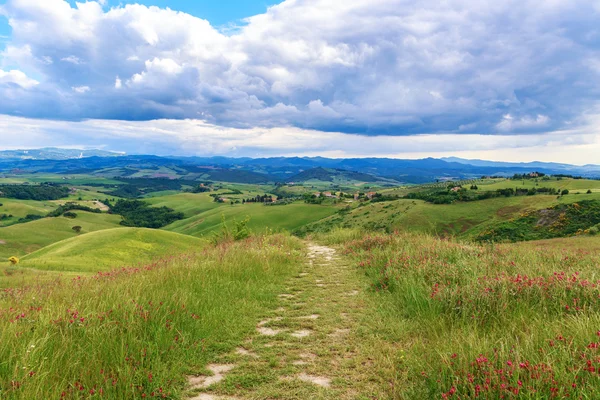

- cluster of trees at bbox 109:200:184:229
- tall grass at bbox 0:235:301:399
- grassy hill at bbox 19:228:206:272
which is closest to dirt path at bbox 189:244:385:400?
tall grass at bbox 0:235:301:399

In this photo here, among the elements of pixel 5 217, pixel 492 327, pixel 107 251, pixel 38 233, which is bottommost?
pixel 5 217

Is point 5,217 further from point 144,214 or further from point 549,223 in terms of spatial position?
point 549,223

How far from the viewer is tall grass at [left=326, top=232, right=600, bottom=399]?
3.38 meters

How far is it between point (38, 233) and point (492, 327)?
116m

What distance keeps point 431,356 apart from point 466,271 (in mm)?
4377

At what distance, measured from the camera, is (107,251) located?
96.1 feet

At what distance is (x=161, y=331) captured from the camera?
17.0ft

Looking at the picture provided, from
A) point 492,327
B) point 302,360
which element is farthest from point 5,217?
point 492,327

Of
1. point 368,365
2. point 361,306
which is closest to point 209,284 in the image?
point 361,306

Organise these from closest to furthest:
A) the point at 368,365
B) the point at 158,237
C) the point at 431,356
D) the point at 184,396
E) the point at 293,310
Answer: the point at 184,396, the point at 431,356, the point at 368,365, the point at 293,310, the point at 158,237

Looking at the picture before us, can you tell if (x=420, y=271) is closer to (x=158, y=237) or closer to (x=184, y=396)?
(x=184, y=396)

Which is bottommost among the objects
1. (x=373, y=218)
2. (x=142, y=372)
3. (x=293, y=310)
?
(x=373, y=218)

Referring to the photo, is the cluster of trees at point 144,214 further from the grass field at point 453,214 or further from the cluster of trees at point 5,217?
the grass field at point 453,214

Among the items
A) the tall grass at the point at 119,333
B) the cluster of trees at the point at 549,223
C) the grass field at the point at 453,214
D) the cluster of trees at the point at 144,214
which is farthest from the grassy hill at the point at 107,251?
the cluster of trees at the point at 144,214
